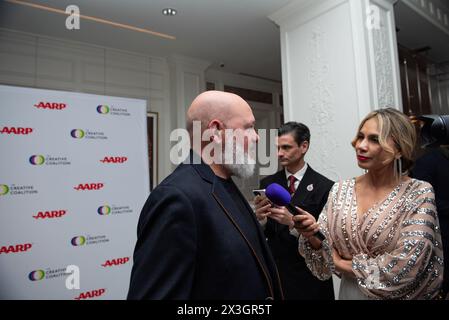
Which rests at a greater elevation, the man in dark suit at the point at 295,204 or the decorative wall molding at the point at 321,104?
the decorative wall molding at the point at 321,104

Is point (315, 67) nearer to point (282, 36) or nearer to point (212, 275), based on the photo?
point (282, 36)

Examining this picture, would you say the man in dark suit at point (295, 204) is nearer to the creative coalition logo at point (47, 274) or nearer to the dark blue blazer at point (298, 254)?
the dark blue blazer at point (298, 254)

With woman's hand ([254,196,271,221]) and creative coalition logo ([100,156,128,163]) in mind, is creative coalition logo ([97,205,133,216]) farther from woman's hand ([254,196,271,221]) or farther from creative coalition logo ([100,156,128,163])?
woman's hand ([254,196,271,221])

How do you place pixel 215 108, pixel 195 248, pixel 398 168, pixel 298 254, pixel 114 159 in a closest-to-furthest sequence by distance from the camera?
1. pixel 195 248
2. pixel 215 108
3. pixel 398 168
4. pixel 298 254
5. pixel 114 159

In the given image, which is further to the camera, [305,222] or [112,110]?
[112,110]

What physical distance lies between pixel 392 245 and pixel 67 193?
7.45 ft

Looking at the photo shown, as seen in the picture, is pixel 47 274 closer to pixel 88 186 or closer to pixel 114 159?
pixel 88 186

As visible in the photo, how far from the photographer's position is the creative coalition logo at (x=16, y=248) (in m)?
2.10

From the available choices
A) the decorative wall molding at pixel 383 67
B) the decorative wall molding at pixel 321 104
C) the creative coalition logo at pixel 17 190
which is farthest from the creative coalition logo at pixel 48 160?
the decorative wall molding at pixel 383 67

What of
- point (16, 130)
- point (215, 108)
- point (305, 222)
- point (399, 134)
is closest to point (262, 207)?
point (305, 222)

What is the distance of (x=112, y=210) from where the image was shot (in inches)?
103

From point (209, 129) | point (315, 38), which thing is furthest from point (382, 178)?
point (315, 38)

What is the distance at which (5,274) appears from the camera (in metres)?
2.10

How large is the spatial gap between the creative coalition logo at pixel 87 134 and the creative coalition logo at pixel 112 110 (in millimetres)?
198
